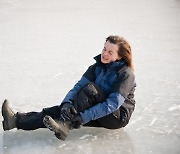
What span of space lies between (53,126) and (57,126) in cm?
5

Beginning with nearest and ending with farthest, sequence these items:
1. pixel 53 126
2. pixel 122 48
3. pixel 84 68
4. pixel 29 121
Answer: pixel 53 126, pixel 29 121, pixel 122 48, pixel 84 68

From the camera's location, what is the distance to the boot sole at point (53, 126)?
103 inches

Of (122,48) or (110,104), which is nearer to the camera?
(110,104)

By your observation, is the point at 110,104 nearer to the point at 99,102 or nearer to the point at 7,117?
the point at 99,102

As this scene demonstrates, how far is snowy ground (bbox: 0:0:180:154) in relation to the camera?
9.56 ft

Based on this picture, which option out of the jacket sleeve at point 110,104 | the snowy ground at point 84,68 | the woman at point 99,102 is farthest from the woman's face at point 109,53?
the snowy ground at point 84,68

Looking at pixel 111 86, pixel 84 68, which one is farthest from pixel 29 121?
pixel 84 68

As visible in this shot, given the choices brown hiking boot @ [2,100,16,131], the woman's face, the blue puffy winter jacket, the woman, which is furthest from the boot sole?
the woman's face

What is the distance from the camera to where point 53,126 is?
2.62 meters

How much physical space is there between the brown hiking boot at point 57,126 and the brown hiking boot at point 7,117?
0.45 metres

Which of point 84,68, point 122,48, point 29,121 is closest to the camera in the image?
point 29,121

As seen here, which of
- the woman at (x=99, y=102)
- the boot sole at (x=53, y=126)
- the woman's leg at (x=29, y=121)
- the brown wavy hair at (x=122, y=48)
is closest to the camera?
the boot sole at (x=53, y=126)

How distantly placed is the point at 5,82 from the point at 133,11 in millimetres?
8610

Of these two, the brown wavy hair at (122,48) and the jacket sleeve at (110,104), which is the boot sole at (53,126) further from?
the brown wavy hair at (122,48)
